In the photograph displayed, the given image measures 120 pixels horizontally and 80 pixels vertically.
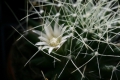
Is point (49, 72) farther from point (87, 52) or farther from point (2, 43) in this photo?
point (2, 43)

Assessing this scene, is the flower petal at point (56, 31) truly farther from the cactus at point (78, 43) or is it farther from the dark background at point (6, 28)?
the dark background at point (6, 28)

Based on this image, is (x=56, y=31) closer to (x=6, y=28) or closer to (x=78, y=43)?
(x=78, y=43)

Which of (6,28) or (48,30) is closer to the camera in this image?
(48,30)

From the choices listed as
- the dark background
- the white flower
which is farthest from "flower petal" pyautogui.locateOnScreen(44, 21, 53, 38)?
the dark background

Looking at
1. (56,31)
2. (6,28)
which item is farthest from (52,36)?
(6,28)

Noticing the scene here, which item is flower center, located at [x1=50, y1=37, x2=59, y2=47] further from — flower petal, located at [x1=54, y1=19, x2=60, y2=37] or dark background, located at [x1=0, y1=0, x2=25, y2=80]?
dark background, located at [x1=0, y1=0, x2=25, y2=80]

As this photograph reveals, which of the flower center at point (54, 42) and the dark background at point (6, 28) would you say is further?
the dark background at point (6, 28)

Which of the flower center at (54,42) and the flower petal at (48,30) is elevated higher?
the flower petal at (48,30)

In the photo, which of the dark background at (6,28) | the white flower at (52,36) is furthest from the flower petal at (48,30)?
the dark background at (6,28)

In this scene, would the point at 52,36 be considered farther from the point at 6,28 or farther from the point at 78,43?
the point at 6,28
